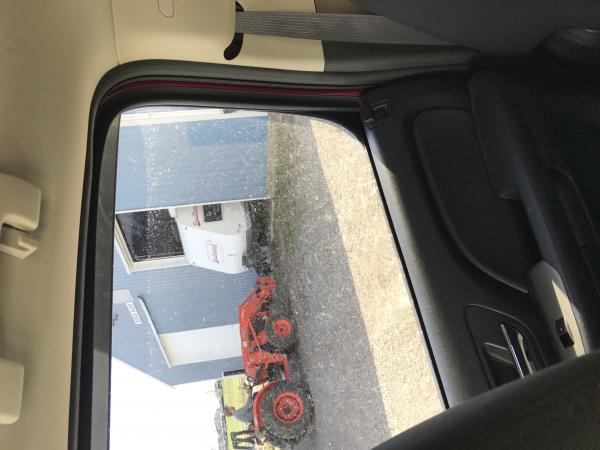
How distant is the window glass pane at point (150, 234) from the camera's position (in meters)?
1.08

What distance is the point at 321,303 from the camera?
123 centimetres

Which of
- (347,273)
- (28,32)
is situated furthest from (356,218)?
(28,32)

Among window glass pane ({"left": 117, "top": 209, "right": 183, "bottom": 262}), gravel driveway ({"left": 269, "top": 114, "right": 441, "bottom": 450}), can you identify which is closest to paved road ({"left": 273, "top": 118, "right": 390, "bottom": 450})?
gravel driveway ({"left": 269, "top": 114, "right": 441, "bottom": 450})

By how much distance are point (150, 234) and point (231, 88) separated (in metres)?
0.32

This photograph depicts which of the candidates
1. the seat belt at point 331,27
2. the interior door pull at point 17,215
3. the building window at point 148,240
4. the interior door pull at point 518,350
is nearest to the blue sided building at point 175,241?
the building window at point 148,240

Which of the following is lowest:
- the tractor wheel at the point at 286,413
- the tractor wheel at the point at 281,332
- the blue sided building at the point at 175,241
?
the tractor wheel at the point at 286,413

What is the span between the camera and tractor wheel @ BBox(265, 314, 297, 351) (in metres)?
1.12

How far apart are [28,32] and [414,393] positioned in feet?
2.97

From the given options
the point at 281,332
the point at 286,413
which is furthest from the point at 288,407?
the point at 281,332

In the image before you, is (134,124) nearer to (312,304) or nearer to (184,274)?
(184,274)

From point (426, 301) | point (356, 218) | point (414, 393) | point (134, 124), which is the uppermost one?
point (134, 124)

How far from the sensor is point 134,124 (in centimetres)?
113

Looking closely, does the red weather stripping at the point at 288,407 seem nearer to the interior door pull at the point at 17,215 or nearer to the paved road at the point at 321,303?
the paved road at the point at 321,303

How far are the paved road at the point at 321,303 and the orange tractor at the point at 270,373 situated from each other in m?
0.03
